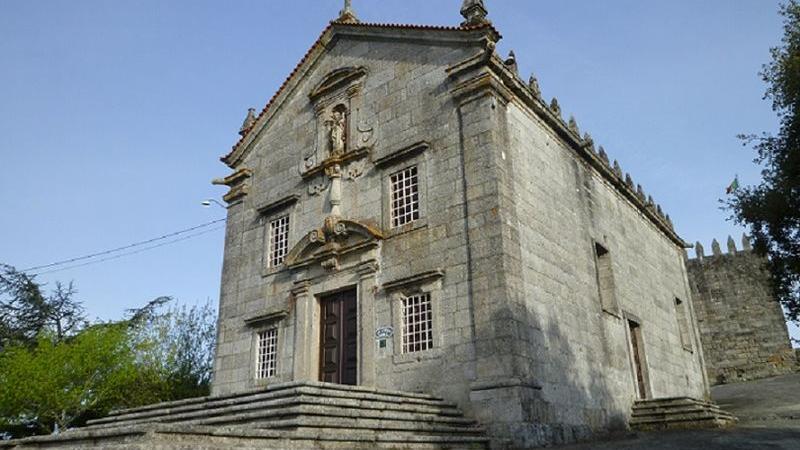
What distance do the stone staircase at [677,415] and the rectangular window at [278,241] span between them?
1011 cm

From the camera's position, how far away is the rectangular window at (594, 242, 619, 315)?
54.2ft

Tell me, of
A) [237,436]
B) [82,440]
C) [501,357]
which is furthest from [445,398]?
[82,440]

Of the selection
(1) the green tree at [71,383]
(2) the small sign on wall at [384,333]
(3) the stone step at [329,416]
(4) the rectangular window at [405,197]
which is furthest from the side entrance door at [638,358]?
(1) the green tree at [71,383]

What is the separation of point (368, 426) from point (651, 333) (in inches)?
518

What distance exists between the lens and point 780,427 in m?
12.1

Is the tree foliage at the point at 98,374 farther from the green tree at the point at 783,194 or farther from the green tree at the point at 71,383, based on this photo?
the green tree at the point at 783,194

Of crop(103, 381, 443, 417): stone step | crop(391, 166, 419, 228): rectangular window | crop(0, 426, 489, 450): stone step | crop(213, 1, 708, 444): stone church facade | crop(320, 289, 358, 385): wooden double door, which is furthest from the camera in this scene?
crop(391, 166, 419, 228): rectangular window

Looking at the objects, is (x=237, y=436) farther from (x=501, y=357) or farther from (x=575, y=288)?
(x=575, y=288)

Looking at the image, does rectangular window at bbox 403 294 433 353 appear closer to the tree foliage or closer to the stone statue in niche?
the stone statue in niche

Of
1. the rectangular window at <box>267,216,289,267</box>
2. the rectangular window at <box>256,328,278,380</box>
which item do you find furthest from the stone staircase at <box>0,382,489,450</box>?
the rectangular window at <box>267,216,289,267</box>

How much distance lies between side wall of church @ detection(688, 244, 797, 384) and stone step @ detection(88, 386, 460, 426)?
27.7 m

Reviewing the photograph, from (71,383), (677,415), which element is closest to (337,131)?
(677,415)

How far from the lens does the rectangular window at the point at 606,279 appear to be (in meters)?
16.5

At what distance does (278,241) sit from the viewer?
55.0ft
